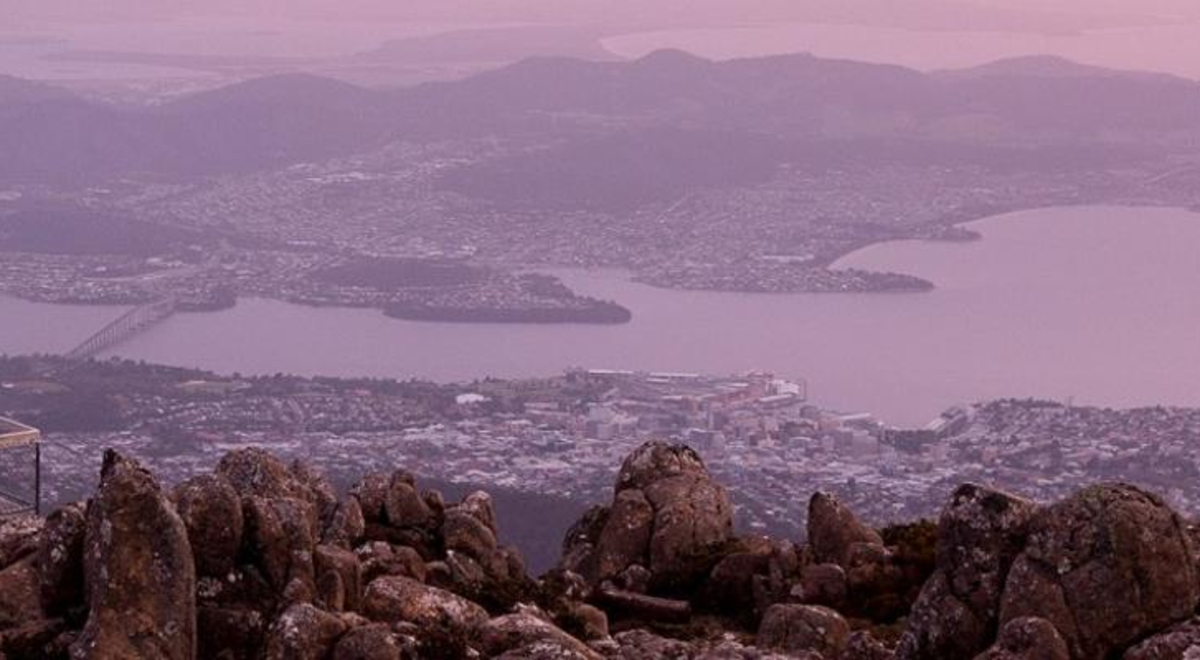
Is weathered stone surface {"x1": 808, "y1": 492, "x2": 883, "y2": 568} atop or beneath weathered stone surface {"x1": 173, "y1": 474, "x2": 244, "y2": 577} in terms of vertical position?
beneath

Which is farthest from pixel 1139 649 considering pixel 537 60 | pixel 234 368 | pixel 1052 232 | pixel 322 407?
pixel 537 60

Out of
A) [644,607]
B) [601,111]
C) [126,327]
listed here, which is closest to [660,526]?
[644,607]

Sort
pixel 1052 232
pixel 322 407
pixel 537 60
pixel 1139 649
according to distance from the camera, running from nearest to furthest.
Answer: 1. pixel 1139 649
2. pixel 322 407
3. pixel 1052 232
4. pixel 537 60

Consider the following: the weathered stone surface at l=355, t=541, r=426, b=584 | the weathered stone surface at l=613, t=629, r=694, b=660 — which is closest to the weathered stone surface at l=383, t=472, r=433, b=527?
the weathered stone surface at l=355, t=541, r=426, b=584

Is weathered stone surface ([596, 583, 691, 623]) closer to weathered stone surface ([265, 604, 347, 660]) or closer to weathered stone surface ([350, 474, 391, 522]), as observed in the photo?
weathered stone surface ([350, 474, 391, 522])

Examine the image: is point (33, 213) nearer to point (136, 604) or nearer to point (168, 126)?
point (168, 126)

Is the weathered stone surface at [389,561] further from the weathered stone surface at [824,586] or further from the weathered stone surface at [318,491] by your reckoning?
the weathered stone surface at [824,586]
